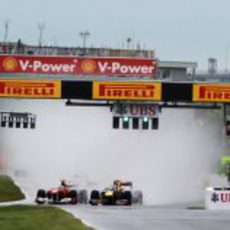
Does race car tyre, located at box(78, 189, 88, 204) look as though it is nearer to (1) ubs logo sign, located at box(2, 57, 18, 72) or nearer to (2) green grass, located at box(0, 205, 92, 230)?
(1) ubs logo sign, located at box(2, 57, 18, 72)

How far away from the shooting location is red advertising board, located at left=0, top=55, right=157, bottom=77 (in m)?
50.8

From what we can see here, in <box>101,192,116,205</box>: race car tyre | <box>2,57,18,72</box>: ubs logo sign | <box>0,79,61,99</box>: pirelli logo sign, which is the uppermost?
<box>2,57,18,72</box>: ubs logo sign

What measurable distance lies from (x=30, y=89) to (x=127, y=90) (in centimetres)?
405

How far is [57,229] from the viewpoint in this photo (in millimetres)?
22625

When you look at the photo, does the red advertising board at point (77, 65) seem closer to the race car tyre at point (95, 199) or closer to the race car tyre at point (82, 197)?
the race car tyre at point (82, 197)

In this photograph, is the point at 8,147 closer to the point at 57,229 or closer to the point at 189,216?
the point at 189,216

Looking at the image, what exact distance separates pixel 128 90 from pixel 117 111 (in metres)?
2.39

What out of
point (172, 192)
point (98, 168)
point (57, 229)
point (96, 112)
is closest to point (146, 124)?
point (57, 229)

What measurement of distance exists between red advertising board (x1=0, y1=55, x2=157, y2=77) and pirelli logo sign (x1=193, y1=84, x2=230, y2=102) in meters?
14.4

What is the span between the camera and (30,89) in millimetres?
38219

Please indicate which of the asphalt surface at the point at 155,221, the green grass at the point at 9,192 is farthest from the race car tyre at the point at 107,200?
the asphalt surface at the point at 155,221

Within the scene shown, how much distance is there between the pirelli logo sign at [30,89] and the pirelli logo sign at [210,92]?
5.75 metres

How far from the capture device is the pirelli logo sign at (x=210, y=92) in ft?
125

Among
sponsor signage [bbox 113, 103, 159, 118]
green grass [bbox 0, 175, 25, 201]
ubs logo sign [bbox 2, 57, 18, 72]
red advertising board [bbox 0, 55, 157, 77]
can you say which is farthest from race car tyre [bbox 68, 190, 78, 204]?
ubs logo sign [bbox 2, 57, 18, 72]
